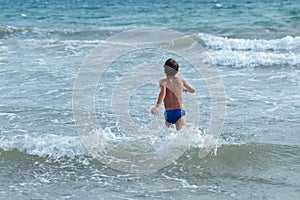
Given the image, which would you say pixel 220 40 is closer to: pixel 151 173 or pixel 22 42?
pixel 22 42

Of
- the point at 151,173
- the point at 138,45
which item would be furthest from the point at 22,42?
the point at 151,173

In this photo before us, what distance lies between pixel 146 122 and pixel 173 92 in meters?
1.47

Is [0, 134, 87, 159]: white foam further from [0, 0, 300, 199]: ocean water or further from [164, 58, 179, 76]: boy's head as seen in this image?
[164, 58, 179, 76]: boy's head

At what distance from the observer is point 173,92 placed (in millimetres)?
7188

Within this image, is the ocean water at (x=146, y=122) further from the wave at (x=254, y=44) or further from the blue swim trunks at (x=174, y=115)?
the blue swim trunks at (x=174, y=115)

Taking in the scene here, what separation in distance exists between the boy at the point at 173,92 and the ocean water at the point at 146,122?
1.32 ft

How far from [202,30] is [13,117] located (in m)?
14.2

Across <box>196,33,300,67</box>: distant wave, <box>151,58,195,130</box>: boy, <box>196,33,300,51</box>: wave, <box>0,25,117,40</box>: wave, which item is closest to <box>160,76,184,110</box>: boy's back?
<box>151,58,195,130</box>: boy

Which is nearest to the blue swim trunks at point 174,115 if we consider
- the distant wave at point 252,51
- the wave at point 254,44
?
the distant wave at point 252,51

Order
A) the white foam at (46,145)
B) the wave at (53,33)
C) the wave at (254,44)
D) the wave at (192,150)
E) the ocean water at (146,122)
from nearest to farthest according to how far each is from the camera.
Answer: the ocean water at (146,122) < the wave at (192,150) < the white foam at (46,145) < the wave at (254,44) < the wave at (53,33)

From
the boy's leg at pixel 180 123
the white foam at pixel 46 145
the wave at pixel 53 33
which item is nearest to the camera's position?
the white foam at pixel 46 145

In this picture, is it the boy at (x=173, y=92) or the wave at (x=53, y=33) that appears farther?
the wave at (x=53, y=33)

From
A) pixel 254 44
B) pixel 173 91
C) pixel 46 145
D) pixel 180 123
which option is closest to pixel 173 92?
pixel 173 91

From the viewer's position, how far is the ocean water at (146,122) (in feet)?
19.8
